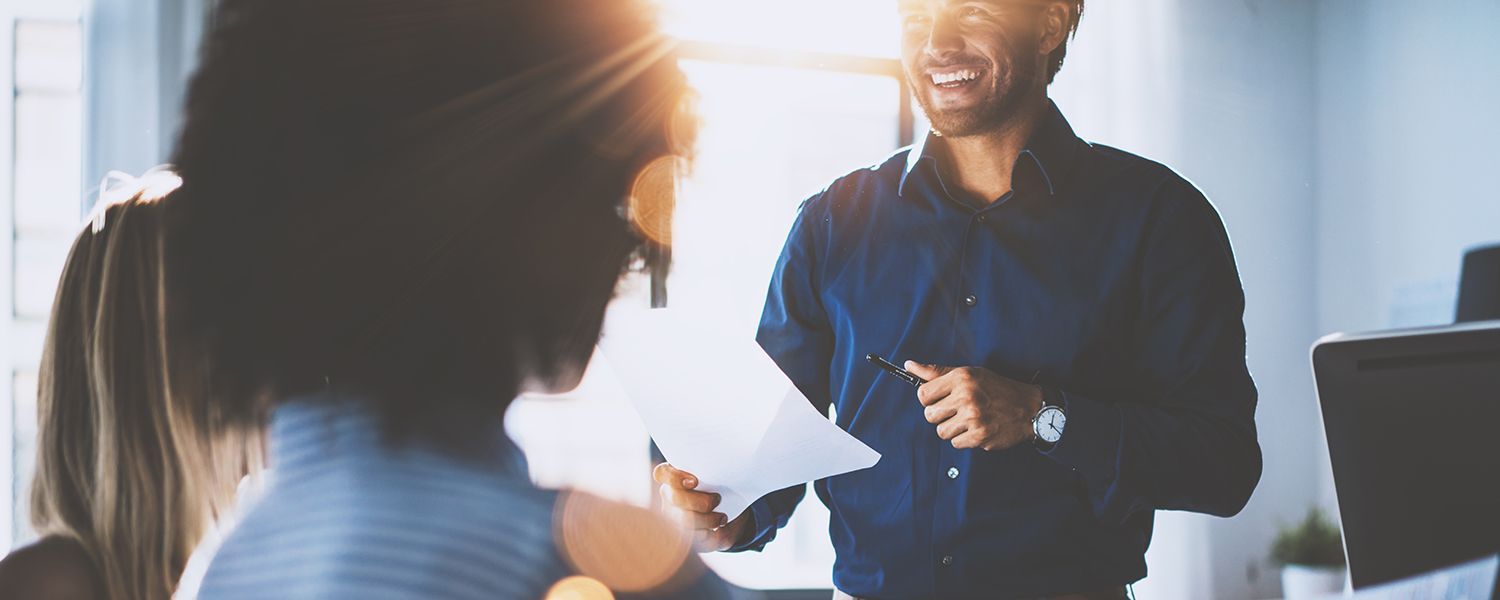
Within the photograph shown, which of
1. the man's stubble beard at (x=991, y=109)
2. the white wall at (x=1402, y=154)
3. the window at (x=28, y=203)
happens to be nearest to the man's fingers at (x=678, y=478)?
the man's stubble beard at (x=991, y=109)

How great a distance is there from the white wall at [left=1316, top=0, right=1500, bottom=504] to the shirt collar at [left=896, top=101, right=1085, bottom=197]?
231 cm

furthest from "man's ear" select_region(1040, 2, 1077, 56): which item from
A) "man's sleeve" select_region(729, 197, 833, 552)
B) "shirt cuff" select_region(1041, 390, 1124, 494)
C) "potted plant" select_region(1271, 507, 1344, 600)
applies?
"potted plant" select_region(1271, 507, 1344, 600)

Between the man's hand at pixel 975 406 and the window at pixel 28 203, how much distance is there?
2.43 meters

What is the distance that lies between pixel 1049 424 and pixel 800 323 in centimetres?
42

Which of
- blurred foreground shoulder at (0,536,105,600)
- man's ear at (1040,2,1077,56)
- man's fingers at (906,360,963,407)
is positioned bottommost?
blurred foreground shoulder at (0,536,105,600)

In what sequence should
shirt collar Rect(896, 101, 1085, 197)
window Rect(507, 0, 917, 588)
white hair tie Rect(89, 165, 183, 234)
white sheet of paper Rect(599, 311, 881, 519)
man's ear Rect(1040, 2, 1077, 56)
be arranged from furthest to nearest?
window Rect(507, 0, 917, 588) → man's ear Rect(1040, 2, 1077, 56) → shirt collar Rect(896, 101, 1085, 197) → white sheet of paper Rect(599, 311, 881, 519) → white hair tie Rect(89, 165, 183, 234)

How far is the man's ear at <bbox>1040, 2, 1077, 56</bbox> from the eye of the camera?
1.80 meters

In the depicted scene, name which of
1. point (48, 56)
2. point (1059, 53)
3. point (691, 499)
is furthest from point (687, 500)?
point (48, 56)

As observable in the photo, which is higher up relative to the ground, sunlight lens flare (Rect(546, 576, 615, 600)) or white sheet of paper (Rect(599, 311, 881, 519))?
sunlight lens flare (Rect(546, 576, 615, 600))

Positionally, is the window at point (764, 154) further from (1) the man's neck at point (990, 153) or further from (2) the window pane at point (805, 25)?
(1) the man's neck at point (990, 153)

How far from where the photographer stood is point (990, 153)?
5.57 feet

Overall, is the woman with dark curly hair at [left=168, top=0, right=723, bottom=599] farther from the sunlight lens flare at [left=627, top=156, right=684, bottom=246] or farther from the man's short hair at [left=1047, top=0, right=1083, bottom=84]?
the man's short hair at [left=1047, top=0, right=1083, bottom=84]

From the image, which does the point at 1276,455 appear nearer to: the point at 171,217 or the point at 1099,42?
Result: the point at 1099,42

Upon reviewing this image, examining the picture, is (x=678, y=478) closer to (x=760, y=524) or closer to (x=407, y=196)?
(x=760, y=524)
